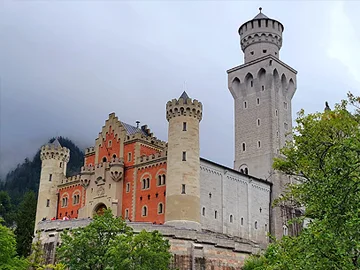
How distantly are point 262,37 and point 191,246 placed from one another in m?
43.1

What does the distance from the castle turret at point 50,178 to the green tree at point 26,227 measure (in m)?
5.11

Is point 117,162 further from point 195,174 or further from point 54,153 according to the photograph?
point 54,153

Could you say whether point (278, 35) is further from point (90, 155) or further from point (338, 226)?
point (338, 226)

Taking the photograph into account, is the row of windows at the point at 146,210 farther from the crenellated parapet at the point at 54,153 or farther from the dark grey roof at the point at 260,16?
the dark grey roof at the point at 260,16


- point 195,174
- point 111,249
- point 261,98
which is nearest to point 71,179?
point 195,174

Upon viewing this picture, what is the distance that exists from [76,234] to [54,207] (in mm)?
34824

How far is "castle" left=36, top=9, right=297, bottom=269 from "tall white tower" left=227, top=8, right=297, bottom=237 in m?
0.15

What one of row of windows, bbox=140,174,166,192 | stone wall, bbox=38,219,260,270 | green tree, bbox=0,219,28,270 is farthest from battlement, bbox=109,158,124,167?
green tree, bbox=0,219,28,270

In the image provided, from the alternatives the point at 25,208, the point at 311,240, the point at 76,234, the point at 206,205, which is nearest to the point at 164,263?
the point at 76,234

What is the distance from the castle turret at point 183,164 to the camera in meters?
56.5

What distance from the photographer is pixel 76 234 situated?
3944cm

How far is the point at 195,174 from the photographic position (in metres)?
58.6

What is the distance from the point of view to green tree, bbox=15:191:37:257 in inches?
2926

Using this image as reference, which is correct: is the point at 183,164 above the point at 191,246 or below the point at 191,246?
above
